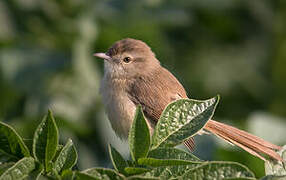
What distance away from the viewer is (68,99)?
208 inches

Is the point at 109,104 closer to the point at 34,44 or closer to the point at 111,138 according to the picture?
the point at 111,138

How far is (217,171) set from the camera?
1730mm

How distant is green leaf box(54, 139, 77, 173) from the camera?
180cm

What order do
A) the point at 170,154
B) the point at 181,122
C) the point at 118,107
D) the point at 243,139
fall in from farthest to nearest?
the point at 118,107 → the point at 243,139 → the point at 181,122 → the point at 170,154

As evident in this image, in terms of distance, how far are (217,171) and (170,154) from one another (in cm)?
18

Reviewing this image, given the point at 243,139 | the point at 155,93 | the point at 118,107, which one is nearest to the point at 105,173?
the point at 243,139

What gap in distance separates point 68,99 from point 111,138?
77 centimetres

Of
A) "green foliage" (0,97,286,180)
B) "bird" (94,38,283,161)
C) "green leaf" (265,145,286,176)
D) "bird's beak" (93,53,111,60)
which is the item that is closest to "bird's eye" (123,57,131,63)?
"bird" (94,38,283,161)

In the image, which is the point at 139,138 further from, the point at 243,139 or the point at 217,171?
the point at 243,139

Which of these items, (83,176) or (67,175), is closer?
(83,176)

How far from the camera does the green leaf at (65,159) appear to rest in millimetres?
1802

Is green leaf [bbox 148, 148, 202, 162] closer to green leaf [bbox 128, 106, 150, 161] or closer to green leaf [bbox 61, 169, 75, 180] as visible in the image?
green leaf [bbox 128, 106, 150, 161]

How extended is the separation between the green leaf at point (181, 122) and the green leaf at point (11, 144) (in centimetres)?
45

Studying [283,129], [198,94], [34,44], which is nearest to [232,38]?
[198,94]
